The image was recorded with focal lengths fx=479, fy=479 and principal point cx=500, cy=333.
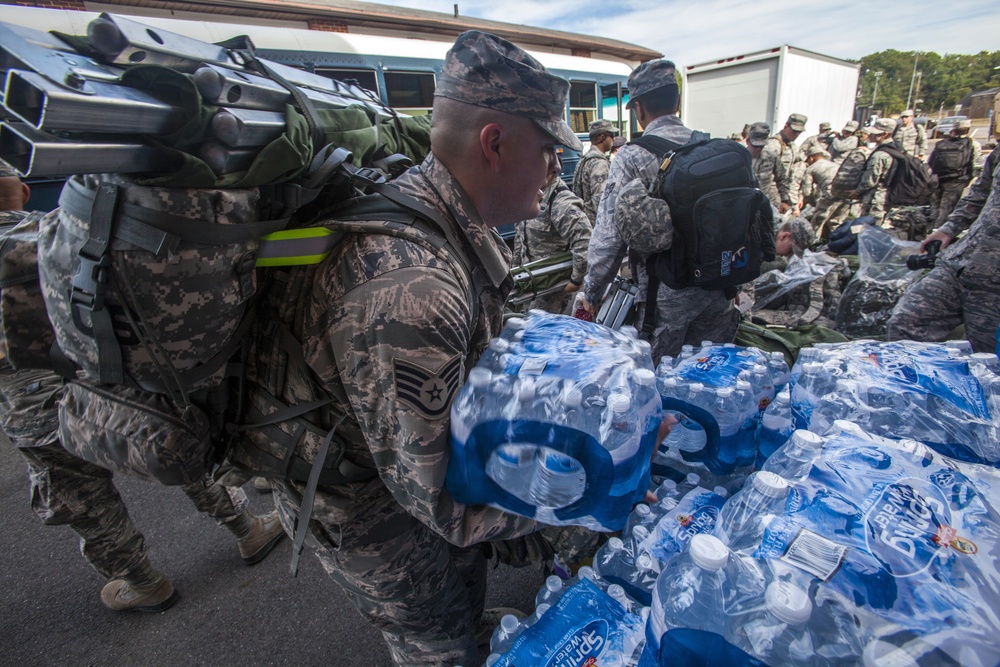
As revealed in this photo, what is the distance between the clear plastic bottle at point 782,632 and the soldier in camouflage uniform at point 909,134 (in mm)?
13160

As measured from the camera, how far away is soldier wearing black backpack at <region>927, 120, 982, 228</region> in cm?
664

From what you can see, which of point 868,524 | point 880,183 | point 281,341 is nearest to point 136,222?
point 281,341

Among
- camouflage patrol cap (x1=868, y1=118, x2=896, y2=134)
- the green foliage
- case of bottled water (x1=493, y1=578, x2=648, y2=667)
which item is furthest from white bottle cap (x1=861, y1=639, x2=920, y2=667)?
the green foliage

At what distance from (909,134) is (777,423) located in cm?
1285

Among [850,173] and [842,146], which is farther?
[842,146]

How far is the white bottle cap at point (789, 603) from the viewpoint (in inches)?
31.4

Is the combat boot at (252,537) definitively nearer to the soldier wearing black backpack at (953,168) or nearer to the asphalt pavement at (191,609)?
the asphalt pavement at (191,609)

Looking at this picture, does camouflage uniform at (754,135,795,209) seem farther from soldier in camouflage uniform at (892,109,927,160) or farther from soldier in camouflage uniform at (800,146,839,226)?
soldier in camouflage uniform at (892,109,927,160)

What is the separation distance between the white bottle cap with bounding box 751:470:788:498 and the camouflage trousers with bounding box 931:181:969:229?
25.5 feet

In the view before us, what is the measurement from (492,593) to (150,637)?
1728mm

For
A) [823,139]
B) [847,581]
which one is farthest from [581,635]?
[823,139]

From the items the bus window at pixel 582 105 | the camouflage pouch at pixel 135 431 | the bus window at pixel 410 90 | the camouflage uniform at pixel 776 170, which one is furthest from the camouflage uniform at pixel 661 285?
the bus window at pixel 582 105

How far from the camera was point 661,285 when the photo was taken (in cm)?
291

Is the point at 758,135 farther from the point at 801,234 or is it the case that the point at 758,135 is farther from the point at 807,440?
the point at 807,440
